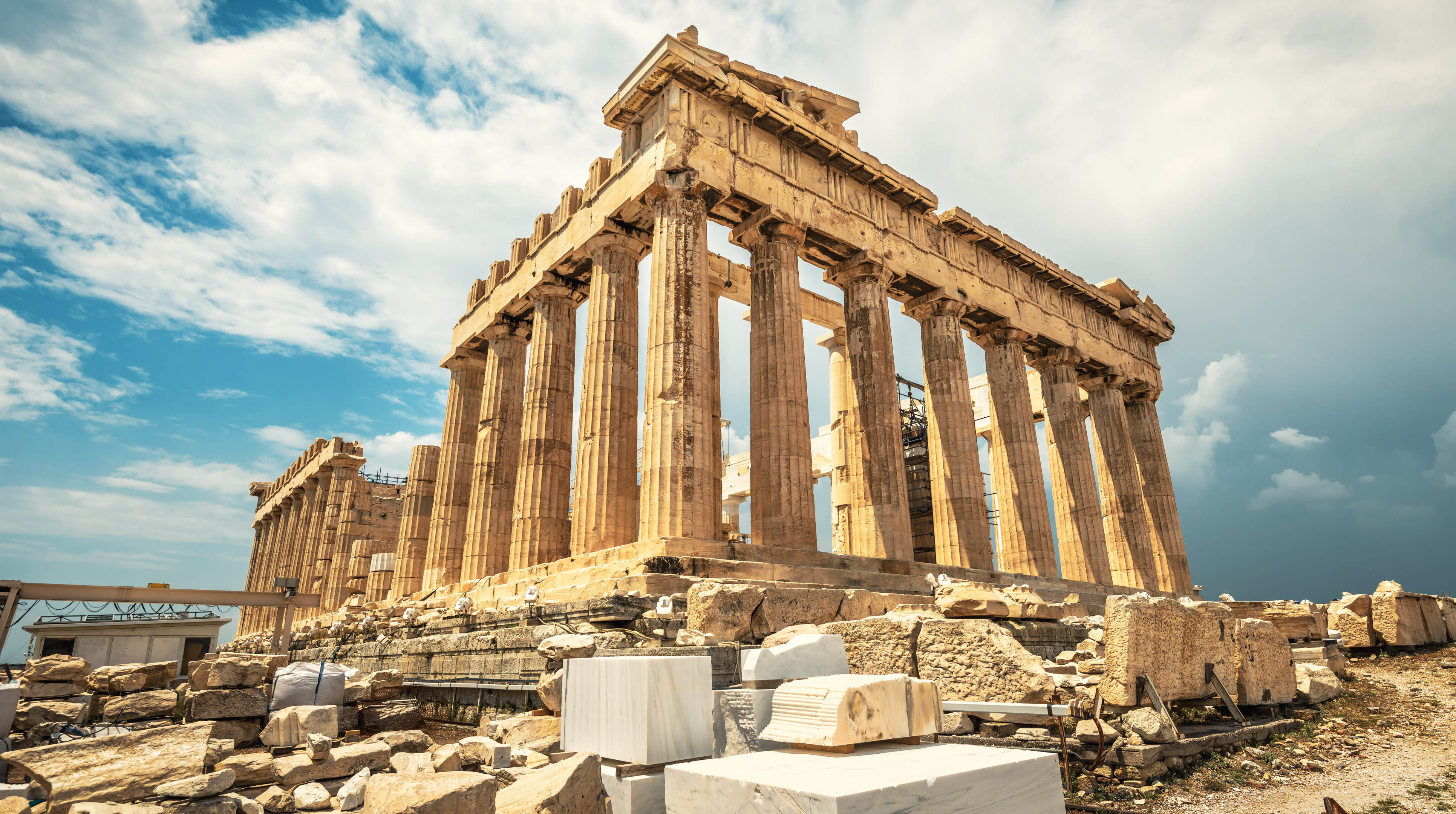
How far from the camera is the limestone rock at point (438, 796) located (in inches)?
149

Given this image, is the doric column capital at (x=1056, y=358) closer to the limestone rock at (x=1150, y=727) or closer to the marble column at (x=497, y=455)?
the marble column at (x=497, y=455)

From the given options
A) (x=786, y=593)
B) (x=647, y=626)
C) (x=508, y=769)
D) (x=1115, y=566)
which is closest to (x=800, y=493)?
(x=786, y=593)

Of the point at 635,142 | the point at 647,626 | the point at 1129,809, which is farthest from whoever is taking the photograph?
the point at 635,142

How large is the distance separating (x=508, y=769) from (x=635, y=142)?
15.0 meters

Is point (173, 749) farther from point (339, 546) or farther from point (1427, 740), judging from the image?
point (339, 546)

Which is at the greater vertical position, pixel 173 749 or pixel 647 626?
pixel 647 626

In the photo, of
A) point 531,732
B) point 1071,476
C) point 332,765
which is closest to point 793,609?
point 531,732

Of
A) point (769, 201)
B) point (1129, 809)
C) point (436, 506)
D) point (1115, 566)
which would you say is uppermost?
point (769, 201)

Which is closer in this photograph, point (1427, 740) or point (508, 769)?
point (508, 769)

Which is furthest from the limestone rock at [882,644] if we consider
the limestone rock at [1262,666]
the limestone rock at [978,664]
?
the limestone rock at [1262,666]

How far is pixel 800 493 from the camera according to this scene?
51.9ft

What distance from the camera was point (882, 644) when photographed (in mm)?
7023

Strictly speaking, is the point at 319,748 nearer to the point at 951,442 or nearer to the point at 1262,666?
the point at 1262,666

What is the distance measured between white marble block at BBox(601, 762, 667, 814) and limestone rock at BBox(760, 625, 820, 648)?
2.62 m
